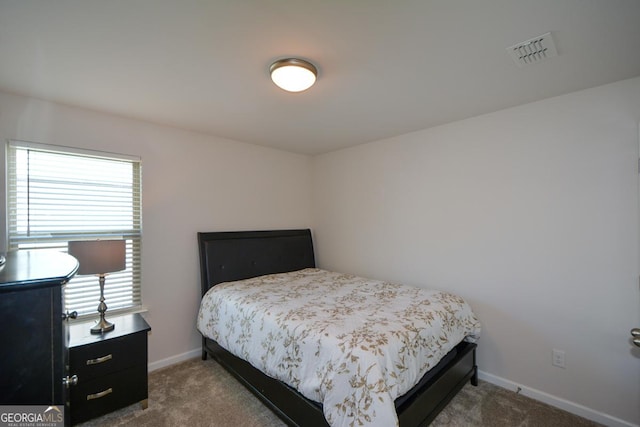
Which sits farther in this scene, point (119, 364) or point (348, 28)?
point (119, 364)

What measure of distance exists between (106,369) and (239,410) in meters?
0.99

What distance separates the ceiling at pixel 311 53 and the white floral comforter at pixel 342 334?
5.37ft

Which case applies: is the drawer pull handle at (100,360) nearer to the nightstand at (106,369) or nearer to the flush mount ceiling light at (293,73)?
the nightstand at (106,369)

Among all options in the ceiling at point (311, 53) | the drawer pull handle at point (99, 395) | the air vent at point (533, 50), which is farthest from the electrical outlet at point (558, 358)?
the drawer pull handle at point (99, 395)

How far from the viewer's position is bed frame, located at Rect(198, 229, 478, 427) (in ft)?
5.80

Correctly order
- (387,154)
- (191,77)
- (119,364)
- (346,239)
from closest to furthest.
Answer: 1. (191,77)
2. (119,364)
3. (387,154)
4. (346,239)

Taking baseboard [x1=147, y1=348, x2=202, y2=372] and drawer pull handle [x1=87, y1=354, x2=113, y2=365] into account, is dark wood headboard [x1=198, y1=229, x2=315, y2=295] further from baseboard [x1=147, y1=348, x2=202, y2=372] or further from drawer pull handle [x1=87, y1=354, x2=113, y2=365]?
drawer pull handle [x1=87, y1=354, x2=113, y2=365]

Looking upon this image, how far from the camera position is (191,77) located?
1.93 m

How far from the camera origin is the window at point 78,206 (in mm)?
2201

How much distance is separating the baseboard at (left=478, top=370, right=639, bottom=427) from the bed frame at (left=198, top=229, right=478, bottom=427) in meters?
0.19

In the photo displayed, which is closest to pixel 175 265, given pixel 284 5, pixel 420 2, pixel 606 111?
pixel 284 5

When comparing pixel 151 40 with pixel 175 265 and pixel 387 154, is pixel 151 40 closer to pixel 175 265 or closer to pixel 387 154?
pixel 175 265

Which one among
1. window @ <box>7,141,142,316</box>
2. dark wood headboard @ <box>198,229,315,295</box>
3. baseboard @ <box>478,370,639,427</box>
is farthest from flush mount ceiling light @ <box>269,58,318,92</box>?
baseboard @ <box>478,370,639,427</box>

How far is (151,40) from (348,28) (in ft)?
3.42
